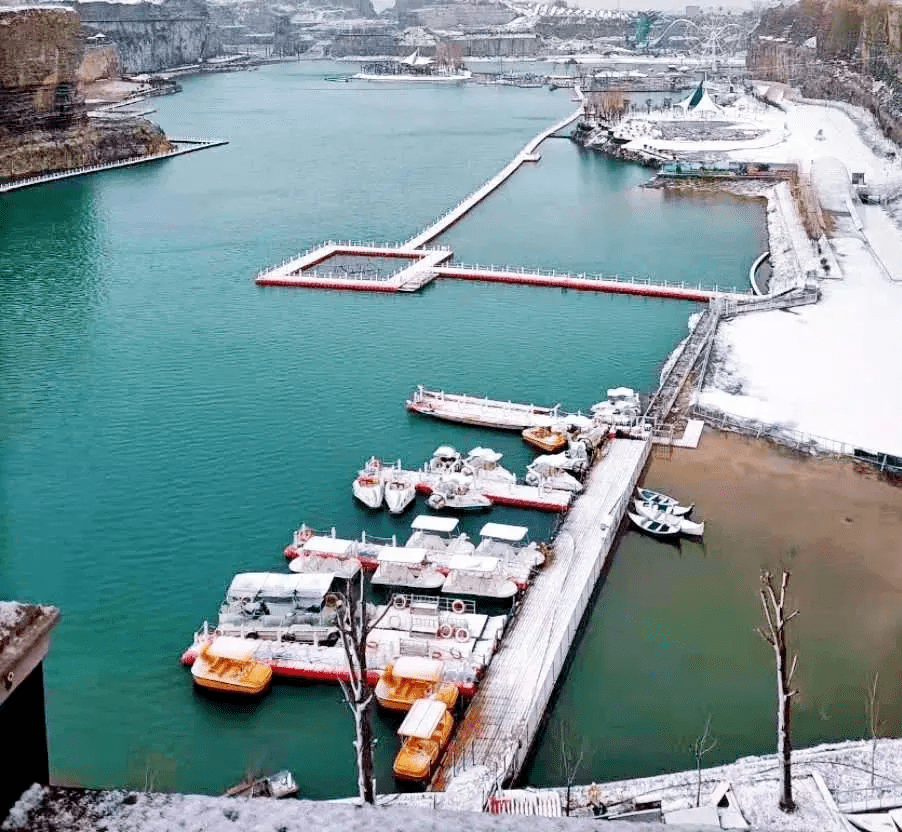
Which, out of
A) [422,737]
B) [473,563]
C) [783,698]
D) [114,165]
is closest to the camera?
[783,698]

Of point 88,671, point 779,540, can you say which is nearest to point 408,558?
point 88,671

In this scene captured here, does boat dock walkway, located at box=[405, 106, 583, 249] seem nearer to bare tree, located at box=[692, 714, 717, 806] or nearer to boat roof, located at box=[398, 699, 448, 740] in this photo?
boat roof, located at box=[398, 699, 448, 740]

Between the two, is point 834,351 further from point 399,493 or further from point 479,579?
point 479,579

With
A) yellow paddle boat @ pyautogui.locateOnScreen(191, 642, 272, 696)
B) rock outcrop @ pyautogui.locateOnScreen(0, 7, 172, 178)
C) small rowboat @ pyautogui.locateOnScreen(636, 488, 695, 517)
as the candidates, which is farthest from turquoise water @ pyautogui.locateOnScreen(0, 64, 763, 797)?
rock outcrop @ pyautogui.locateOnScreen(0, 7, 172, 178)

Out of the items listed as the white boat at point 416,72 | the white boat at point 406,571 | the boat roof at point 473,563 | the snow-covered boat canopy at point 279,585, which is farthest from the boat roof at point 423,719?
the white boat at point 416,72

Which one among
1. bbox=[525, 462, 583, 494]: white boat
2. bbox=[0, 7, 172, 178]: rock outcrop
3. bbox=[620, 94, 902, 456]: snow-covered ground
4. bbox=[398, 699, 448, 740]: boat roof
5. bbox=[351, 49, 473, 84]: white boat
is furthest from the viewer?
bbox=[351, 49, 473, 84]: white boat

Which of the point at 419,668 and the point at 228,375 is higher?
the point at 419,668

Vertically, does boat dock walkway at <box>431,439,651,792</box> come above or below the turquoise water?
above

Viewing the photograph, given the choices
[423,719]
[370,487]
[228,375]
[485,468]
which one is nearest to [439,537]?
[370,487]
